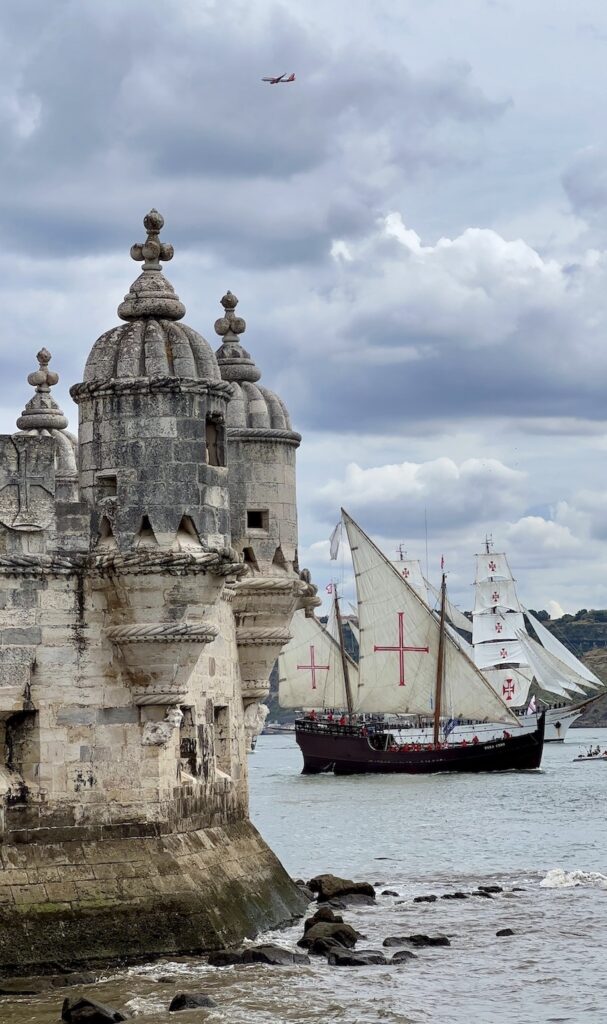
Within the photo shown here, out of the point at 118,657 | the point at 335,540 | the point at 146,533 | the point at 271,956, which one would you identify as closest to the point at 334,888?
the point at 271,956

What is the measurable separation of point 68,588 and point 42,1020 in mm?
5985

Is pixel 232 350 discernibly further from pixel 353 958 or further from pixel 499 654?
pixel 499 654

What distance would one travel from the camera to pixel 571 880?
3819 cm

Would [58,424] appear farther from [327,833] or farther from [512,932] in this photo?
[327,833]

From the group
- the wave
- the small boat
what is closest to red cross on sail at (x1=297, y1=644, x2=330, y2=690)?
the small boat

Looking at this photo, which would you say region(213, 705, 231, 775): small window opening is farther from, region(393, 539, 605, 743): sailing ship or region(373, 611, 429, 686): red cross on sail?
region(393, 539, 605, 743): sailing ship

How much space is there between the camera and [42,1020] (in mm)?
22078

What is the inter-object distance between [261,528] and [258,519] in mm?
195

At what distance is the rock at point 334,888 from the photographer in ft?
Result: 110

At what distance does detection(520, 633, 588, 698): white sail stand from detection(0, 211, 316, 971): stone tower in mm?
92912

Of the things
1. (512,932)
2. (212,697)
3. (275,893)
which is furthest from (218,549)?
(512,932)

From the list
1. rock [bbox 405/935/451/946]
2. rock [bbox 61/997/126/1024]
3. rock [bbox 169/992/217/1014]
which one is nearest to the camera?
rock [bbox 61/997/126/1024]

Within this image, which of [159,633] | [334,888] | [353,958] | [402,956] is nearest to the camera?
[159,633]

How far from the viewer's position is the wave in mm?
37656
